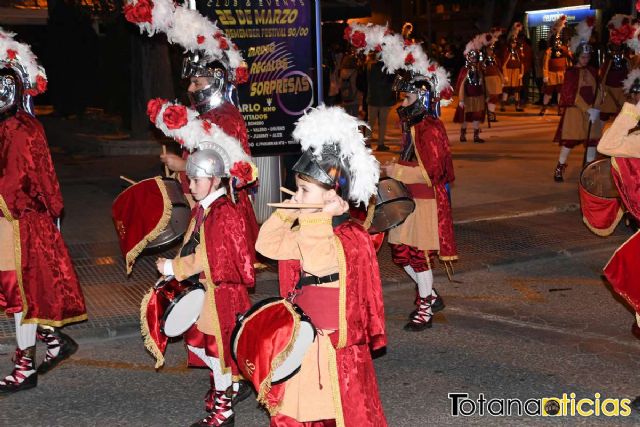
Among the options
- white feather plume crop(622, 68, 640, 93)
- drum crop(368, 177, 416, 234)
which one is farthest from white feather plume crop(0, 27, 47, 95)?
white feather plume crop(622, 68, 640, 93)

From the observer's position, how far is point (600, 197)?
6.41 metres

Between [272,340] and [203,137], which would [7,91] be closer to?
[203,137]

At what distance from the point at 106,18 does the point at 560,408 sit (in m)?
18.8

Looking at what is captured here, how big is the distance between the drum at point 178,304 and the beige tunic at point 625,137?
274 centimetres

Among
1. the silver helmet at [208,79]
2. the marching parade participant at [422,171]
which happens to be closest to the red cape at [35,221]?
the silver helmet at [208,79]

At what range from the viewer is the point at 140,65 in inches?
721

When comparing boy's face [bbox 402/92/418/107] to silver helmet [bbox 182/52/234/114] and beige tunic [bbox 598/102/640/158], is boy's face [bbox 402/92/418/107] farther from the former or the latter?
beige tunic [bbox 598/102/640/158]

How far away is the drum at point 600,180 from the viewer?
20.8 ft

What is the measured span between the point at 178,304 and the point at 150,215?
3.30ft

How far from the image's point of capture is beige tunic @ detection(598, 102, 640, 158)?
5.58m

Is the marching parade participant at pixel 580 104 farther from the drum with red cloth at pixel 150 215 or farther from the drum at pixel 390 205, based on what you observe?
the drum with red cloth at pixel 150 215

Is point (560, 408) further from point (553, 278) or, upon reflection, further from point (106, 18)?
point (106, 18)

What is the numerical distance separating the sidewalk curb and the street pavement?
12mm

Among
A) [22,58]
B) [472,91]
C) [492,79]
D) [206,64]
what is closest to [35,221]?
[22,58]
